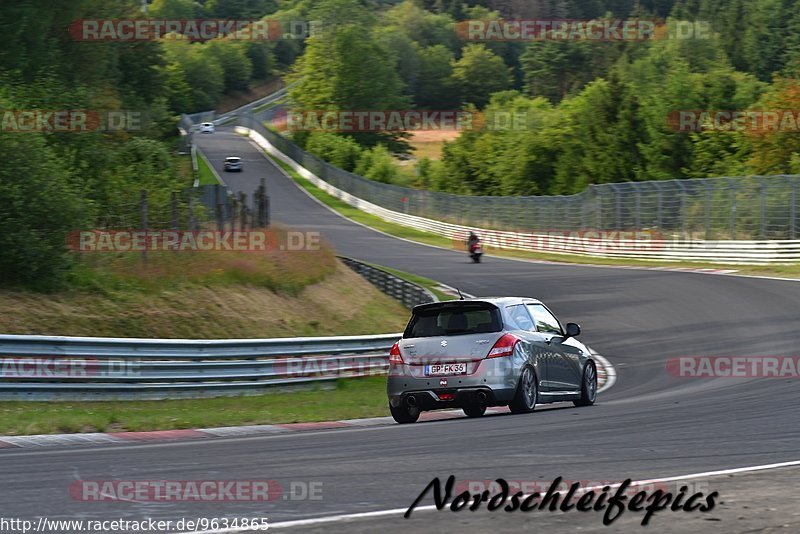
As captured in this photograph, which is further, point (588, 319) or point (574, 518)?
point (588, 319)

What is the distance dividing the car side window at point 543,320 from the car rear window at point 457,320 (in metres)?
0.99

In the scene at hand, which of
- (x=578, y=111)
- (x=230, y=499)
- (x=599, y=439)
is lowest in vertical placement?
(x=578, y=111)

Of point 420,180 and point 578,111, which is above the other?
point 578,111

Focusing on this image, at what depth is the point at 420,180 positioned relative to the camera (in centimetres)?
9881

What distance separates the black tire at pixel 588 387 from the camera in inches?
585

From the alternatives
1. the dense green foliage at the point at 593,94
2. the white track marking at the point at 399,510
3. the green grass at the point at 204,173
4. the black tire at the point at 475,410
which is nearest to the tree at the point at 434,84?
the dense green foliage at the point at 593,94

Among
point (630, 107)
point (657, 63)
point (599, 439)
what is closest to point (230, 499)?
point (599, 439)

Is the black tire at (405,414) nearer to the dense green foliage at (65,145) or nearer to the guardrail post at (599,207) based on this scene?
the dense green foliage at (65,145)

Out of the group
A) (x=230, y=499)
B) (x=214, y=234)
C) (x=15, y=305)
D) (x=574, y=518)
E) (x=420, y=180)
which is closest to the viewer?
(x=574, y=518)

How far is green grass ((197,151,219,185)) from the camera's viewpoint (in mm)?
80037

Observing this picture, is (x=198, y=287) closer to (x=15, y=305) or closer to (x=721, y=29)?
(x=15, y=305)

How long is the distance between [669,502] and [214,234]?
19.2 metres

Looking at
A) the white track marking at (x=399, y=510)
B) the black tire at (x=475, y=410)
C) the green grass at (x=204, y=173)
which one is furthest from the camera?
the green grass at (x=204, y=173)

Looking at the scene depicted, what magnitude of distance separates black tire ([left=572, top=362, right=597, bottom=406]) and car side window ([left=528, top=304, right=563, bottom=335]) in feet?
2.24
